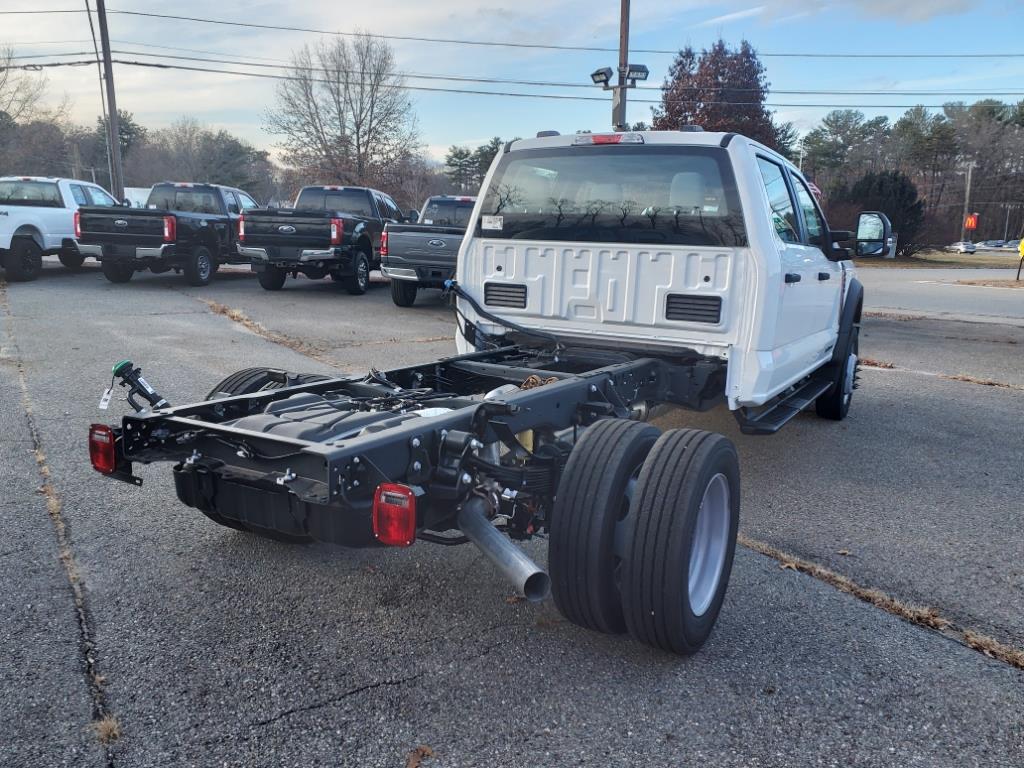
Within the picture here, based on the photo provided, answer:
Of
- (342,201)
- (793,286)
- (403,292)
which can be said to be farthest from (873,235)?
(342,201)

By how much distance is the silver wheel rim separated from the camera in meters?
3.23

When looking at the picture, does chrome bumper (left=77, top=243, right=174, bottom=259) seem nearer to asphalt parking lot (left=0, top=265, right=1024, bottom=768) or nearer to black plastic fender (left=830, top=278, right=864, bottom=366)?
asphalt parking lot (left=0, top=265, right=1024, bottom=768)

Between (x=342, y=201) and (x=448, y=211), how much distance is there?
95.5 inches

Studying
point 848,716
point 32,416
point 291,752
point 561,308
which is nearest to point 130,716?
point 291,752

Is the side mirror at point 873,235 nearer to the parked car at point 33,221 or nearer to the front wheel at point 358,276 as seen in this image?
the front wheel at point 358,276

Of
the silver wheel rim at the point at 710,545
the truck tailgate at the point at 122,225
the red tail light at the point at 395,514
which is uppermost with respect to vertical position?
the truck tailgate at the point at 122,225

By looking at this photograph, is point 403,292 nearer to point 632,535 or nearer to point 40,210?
point 40,210

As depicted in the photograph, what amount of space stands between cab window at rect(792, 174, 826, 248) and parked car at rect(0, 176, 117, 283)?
13.3 metres

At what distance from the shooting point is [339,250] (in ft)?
48.2

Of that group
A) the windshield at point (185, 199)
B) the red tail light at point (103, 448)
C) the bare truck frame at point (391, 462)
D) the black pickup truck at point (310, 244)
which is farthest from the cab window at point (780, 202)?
Answer: the windshield at point (185, 199)

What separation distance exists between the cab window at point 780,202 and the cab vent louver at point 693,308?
66cm

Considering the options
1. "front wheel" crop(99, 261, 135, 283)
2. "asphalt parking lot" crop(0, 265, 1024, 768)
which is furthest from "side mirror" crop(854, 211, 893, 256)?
"front wheel" crop(99, 261, 135, 283)

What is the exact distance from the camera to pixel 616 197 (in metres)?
5.18

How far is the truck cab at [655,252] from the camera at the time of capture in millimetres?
4746
